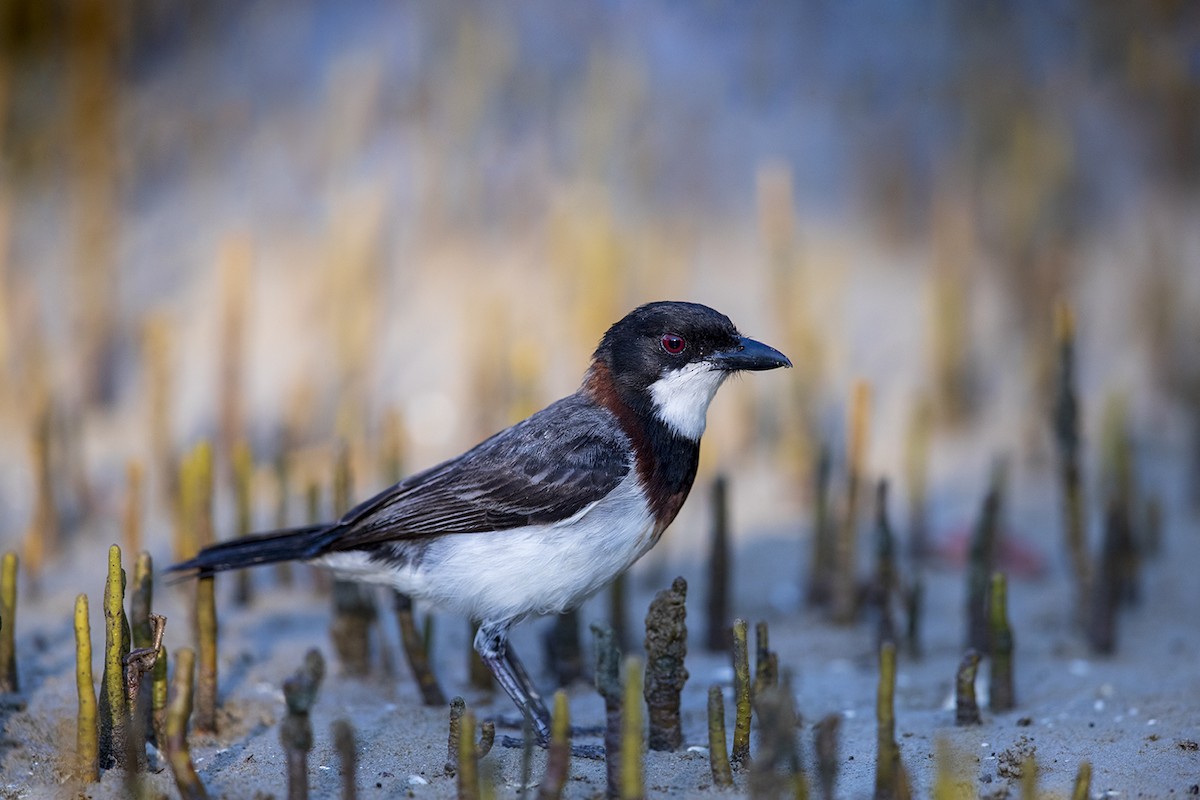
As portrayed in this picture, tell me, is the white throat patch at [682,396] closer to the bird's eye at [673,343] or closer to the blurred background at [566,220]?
the bird's eye at [673,343]

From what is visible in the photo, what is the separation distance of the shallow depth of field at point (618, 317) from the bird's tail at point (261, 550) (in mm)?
121

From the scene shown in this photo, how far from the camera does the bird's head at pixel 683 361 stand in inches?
193

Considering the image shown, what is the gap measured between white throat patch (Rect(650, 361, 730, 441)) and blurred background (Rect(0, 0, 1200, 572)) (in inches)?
75.1

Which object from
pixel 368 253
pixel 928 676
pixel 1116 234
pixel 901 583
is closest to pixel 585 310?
pixel 368 253

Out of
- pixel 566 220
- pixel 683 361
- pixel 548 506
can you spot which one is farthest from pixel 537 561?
pixel 566 220

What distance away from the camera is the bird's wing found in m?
4.69

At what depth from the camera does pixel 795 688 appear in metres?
5.34

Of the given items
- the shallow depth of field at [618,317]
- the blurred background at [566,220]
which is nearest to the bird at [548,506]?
the shallow depth of field at [618,317]

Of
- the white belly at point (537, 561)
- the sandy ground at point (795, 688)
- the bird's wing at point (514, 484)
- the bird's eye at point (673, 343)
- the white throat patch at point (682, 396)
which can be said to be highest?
the bird's eye at point (673, 343)

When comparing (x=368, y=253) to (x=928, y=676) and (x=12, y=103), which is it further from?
(x=928, y=676)

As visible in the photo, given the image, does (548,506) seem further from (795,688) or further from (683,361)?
(795,688)

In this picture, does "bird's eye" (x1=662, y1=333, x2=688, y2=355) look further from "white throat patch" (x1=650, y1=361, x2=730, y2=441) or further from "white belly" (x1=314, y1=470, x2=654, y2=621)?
A: "white belly" (x1=314, y1=470, x2=654, y2=621)

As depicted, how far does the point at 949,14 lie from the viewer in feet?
36.4

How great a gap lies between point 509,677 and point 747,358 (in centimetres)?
155
